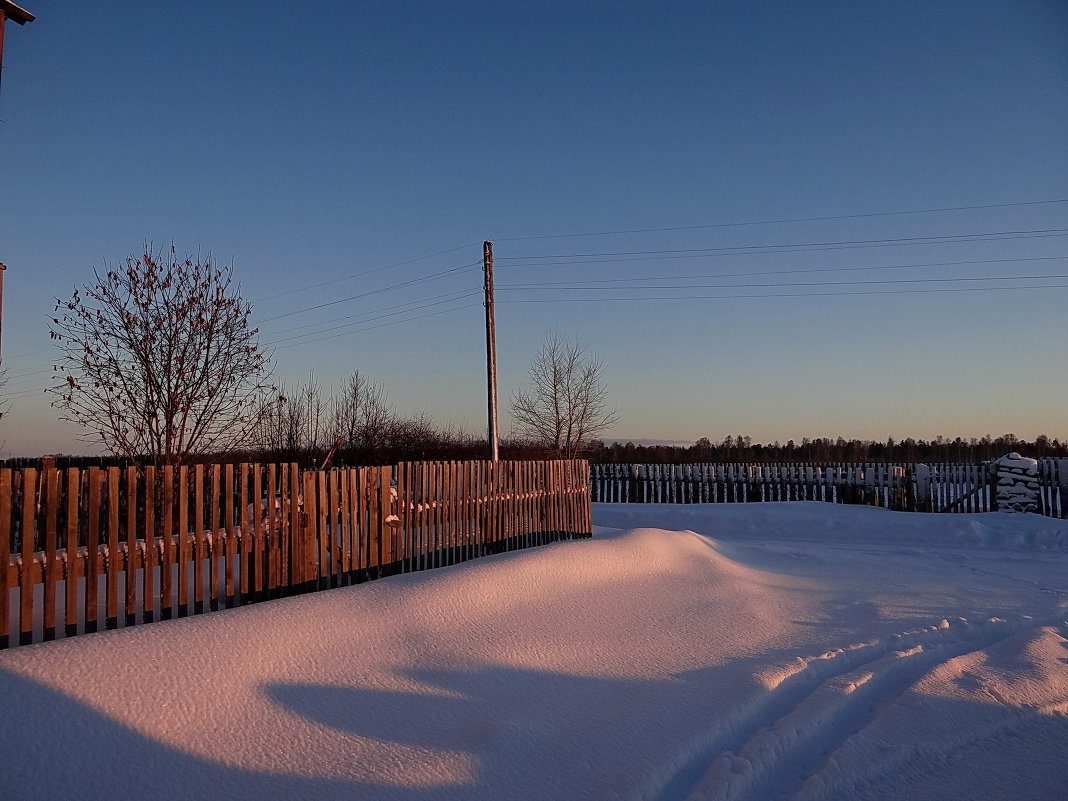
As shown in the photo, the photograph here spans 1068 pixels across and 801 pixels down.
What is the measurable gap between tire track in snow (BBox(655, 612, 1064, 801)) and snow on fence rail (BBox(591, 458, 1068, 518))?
46.4 feet

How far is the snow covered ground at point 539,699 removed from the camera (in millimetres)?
3484

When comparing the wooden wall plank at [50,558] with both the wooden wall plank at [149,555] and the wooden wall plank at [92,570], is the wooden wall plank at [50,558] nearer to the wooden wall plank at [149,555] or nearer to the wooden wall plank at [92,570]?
the wooden wall plank at [92,570]

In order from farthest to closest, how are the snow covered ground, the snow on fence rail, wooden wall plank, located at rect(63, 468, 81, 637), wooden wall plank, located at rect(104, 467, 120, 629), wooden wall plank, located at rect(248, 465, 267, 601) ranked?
1. the snow on fence rail
2. wooden wall plank, located at rect(248, 465, 267, 601)
3. wooden wall plank, located at rect(104, 467, 120, 629)
4. wooden wall plank, located at rect(63, 468, 81, 637)
5. the snow covered ground

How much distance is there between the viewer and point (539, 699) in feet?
14.7

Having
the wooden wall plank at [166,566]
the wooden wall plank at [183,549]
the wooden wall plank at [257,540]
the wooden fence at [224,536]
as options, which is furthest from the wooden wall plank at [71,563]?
the wooden wall plank at [257,540]

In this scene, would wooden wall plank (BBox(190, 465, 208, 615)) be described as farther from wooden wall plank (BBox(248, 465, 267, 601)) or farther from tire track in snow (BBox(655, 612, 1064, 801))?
tire track in snow (BBox(655, 612, 1064, 801))

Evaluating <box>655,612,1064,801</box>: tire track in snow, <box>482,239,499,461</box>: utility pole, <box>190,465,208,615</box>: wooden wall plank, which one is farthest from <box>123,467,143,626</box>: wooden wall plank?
<box>482,239,499,461</box>: utility pole

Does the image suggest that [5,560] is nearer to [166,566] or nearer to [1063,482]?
[166,566]

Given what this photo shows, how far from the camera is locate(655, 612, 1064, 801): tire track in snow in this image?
3.64 metres

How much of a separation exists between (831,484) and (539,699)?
1895 cm

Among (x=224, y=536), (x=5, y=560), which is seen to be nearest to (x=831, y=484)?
(x=224, y=536)

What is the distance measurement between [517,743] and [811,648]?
10.2ft

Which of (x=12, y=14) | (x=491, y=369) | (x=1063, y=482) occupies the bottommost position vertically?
(x=1063, y=482)

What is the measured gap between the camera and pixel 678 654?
18.0 feet
